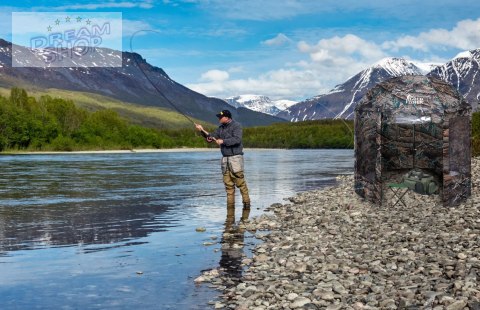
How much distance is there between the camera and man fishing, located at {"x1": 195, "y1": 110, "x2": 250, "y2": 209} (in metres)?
15.9

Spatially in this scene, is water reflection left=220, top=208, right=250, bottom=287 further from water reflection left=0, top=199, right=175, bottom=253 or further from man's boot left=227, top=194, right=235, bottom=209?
water reflection left=0, top=199, right=175, bottom=253

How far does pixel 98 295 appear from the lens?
8430 mm

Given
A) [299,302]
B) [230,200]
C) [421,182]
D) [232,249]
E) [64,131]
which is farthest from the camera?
[64,131]

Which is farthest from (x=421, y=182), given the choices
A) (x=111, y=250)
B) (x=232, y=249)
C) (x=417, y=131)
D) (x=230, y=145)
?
(x=111, y=250)

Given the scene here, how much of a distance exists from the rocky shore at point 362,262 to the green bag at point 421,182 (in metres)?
2.14

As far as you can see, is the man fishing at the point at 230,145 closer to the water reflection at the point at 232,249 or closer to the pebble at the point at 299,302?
the water reflection at the point at 232,249

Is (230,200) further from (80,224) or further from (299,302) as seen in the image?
(299,302)

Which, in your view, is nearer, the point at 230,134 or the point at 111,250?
the point at 111,250

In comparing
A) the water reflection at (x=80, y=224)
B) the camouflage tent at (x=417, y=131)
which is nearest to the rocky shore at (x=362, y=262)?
the camouflage tent at (x=417, y=131)

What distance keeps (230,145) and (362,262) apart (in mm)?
7065

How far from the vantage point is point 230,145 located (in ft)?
52.5

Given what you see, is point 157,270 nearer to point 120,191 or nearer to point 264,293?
point 264,293

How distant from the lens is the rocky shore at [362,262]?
7484mm

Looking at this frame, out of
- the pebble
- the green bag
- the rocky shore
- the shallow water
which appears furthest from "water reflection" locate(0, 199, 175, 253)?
the green bag
